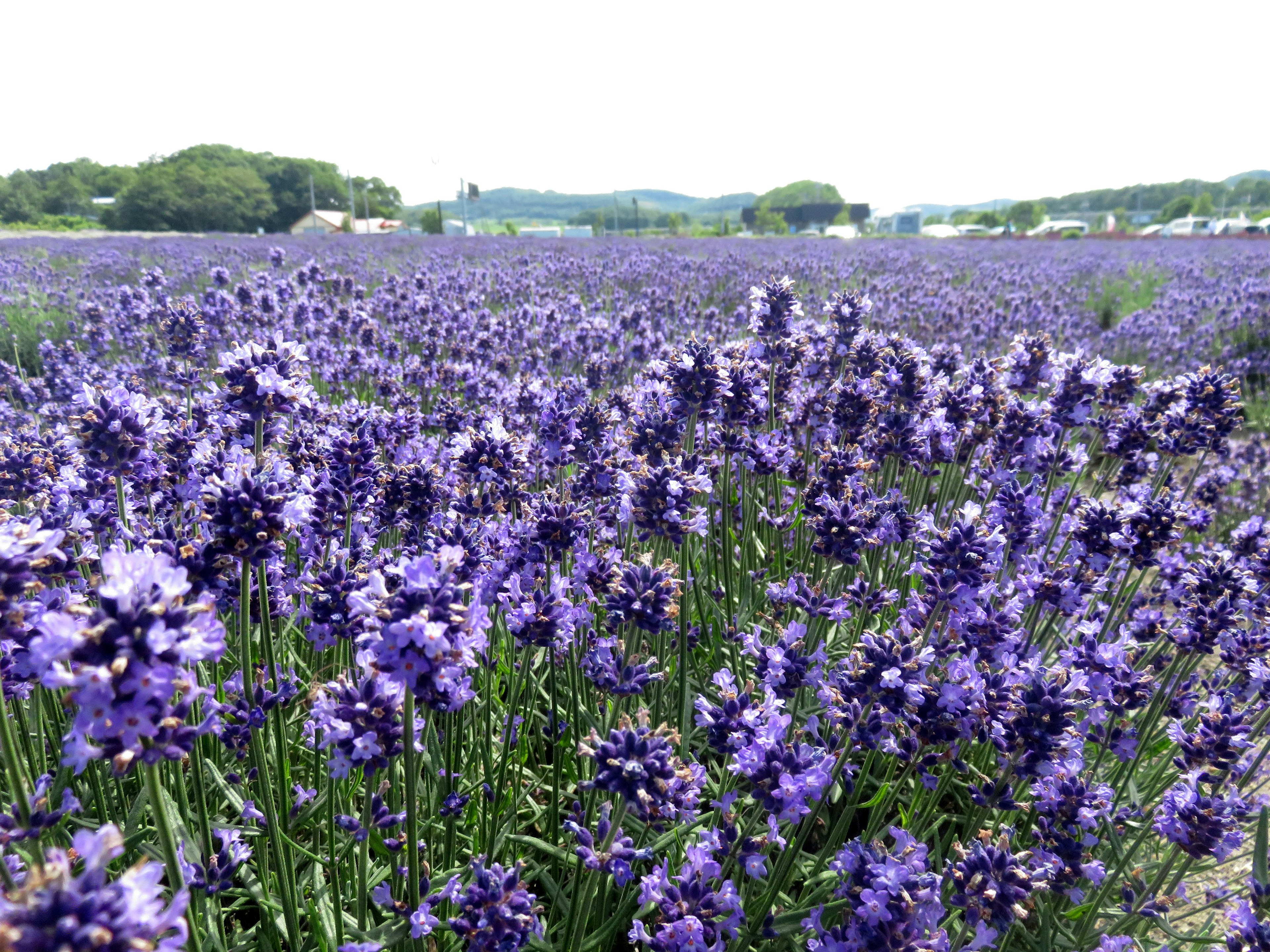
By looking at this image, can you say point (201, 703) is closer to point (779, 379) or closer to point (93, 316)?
point (779, 379)

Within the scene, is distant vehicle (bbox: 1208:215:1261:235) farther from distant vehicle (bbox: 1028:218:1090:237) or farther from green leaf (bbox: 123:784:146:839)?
green leaf (bbox: 123:784:146:839)

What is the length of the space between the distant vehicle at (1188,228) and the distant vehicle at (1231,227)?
13.9 inches

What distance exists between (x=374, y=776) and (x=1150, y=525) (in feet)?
11.1

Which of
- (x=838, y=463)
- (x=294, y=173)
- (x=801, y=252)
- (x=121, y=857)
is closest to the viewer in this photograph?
(x=121, y=857)

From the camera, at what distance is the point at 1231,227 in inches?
2101

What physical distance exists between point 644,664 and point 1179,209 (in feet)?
388

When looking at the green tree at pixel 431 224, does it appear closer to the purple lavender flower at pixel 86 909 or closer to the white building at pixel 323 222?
the white building at pixel 323 222

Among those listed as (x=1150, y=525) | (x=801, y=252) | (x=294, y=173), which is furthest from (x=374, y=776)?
(x=294, y=173)

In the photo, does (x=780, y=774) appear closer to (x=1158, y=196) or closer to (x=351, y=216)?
(x=351, y=216)

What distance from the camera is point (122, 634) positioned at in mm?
1135

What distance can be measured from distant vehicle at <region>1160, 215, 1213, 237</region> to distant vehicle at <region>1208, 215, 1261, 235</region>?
35 centimetres

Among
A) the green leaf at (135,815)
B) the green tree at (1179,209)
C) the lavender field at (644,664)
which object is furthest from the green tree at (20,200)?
the green tree at (1179,209)

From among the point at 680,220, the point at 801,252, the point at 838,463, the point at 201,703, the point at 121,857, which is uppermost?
the point at 680,220

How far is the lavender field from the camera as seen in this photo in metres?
1.65
